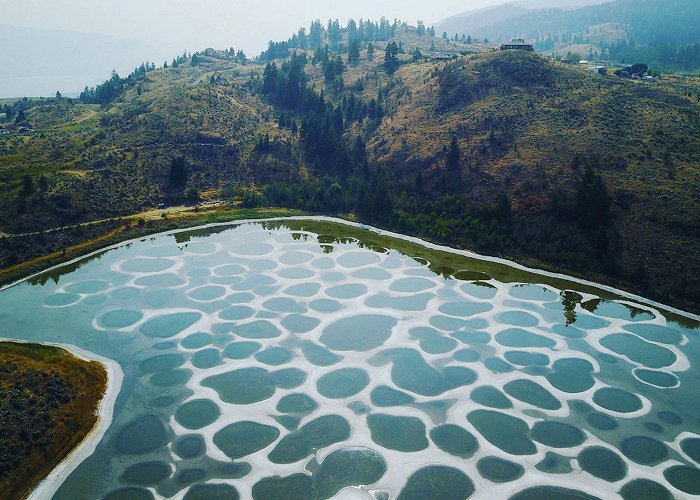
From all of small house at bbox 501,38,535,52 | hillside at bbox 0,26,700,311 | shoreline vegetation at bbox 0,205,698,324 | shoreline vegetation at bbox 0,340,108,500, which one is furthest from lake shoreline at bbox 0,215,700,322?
small house at bbox 501,38,535,52

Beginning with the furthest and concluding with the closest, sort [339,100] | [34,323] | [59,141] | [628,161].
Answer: [339,100] < [59,141] < [628,161] < [34,323]

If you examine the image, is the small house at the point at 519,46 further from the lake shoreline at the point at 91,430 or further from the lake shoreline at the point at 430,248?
the lake shoreline at the point at 91,430

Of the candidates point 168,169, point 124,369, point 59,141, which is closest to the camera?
point 124,369

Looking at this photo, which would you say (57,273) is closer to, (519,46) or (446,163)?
(446,163)

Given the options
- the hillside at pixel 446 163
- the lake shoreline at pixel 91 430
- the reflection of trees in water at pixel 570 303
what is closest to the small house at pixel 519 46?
the hillside at pixel 446 163

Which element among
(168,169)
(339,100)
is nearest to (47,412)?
(168,169)

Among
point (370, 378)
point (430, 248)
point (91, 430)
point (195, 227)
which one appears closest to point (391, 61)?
point (195, 227)

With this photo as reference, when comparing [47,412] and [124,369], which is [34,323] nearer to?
[124,369]
